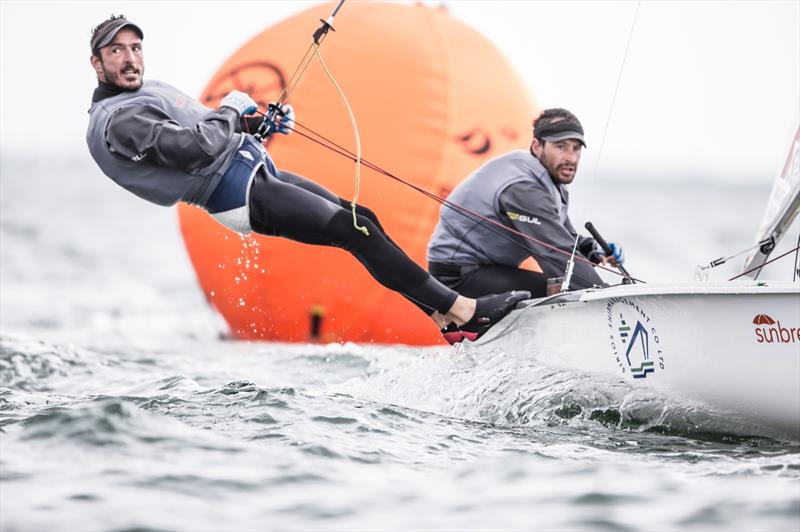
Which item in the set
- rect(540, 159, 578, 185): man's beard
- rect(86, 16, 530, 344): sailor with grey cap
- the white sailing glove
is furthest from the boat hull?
the white sailing glove

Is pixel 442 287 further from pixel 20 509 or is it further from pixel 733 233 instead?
pixel 733 233

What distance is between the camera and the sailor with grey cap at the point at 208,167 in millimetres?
4258

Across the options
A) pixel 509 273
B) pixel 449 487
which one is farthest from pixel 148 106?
pixel 449 487

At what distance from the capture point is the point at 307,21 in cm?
719

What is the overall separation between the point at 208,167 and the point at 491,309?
3.73 feet

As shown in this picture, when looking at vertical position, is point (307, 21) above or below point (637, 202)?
below

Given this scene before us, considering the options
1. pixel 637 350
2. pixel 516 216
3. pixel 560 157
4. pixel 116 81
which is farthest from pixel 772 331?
pixel 116 81

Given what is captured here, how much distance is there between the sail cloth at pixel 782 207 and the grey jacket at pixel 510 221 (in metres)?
0.65

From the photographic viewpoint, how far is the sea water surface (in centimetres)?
272

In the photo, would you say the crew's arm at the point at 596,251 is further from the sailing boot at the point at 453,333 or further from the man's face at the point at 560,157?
the sailing boot at the point at 453,333

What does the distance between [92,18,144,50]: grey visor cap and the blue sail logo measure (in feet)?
6.43

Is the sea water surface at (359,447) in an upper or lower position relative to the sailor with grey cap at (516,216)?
lower

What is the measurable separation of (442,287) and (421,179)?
220 centimetres

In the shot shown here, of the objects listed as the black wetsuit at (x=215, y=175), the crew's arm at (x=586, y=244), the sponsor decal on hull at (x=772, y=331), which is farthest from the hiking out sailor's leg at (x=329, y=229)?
the sponsor decal on hull at (x=772, y=331)
